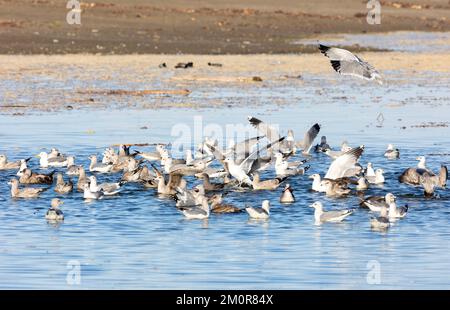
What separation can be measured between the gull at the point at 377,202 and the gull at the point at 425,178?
3.08ft

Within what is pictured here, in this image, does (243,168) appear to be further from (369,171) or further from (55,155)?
(55,155)

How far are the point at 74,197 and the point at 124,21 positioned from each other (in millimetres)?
32593

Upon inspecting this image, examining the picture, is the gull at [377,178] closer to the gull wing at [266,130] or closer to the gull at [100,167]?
the gull wing at [266,130]

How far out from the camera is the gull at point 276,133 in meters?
19.2

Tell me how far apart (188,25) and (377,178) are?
32.5 m

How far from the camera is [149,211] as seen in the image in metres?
15.2

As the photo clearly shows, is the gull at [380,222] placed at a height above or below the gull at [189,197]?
below

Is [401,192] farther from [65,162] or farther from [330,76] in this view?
[330,76]

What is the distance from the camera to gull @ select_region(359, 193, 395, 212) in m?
14.8

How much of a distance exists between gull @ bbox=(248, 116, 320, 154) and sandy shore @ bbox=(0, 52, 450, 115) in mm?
6317

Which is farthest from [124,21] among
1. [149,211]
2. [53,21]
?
[149,211]

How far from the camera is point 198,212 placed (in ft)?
48.2

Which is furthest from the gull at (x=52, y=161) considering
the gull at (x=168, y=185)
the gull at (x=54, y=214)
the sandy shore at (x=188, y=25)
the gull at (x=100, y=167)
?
the sandy shore at (x=188, y=25)

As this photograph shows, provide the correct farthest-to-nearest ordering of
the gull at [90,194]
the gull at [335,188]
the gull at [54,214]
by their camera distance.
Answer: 1. the gull at [335,188]
2. the gull at [90,194]
3. the gull at [54,214]
